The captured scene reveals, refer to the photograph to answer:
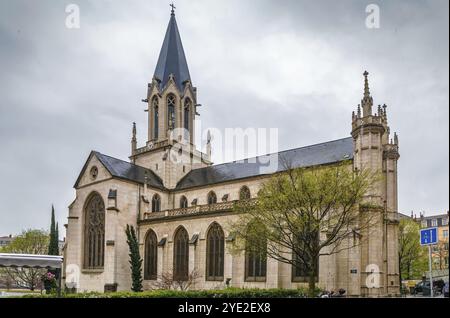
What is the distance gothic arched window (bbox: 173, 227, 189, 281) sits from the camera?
137ft

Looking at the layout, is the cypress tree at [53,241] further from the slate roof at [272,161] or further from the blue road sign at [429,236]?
the blue road sign at [429,236]

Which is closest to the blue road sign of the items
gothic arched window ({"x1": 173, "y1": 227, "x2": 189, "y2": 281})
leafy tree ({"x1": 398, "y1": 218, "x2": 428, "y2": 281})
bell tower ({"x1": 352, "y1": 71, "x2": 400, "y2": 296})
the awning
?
bell tower ({"x1": 352, "y1": 71, "x2": 400, "y2": 296})

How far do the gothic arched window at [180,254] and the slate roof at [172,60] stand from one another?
2215 cm

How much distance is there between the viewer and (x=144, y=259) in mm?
45469

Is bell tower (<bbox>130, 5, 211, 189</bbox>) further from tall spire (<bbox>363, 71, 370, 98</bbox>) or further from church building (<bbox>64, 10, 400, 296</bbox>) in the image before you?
tall spire (<bbox>363, 71, 370, 98</bbox>)

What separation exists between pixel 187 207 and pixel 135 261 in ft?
25.5

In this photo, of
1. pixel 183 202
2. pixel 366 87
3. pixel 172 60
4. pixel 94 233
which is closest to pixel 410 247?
pixel 366 87

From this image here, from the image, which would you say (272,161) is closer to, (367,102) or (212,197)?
(212,197)

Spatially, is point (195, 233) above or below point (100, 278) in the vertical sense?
above

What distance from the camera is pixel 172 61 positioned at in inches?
2292
